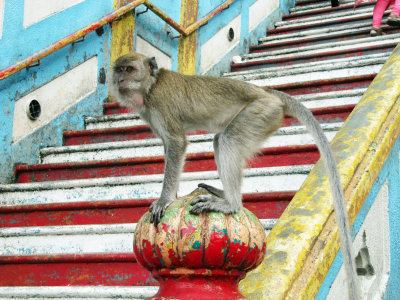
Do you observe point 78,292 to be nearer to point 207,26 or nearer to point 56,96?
point 56,96

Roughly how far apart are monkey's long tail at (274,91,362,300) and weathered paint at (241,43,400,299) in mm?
215

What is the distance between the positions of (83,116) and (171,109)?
8.87 feet

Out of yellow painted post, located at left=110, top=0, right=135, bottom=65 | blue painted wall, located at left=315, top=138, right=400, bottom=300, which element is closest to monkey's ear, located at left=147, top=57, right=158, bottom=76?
blue painted wall, located at left=315, top=138, right=400, bottom=300

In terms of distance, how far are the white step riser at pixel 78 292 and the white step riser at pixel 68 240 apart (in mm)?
366

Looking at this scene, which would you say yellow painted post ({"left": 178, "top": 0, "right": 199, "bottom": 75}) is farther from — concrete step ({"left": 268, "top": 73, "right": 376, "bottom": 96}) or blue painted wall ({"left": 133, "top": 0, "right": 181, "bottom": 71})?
concrete step ({"left": 268, "top": 73, "right": 376, "bottom": 96})

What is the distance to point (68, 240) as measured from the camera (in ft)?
12.2

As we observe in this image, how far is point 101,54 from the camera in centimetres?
591

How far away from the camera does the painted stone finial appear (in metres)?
1.62

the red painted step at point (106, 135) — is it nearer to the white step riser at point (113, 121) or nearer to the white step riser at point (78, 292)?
the white step riser at point (113, 121)

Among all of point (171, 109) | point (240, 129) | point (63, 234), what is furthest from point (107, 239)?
point (240, 129)

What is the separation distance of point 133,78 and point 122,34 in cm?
300

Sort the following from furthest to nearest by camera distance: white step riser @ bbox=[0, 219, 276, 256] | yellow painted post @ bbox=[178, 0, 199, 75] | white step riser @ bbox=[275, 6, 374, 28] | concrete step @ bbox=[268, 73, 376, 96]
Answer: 1. white step riser @ bbox=[275, 6, 374, 28]
2. yellow painted post @ bbox=[178, 0, 199, 75]
3. concrete step @ bbox=[268, 73, 376, 96]
4. white step riser @ bbox=[0, 219, 276, 256]

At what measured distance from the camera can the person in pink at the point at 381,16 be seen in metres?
6.71

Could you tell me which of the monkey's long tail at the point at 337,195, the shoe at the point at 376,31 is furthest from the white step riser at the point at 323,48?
the monkey's long tail at the point at 337,195
